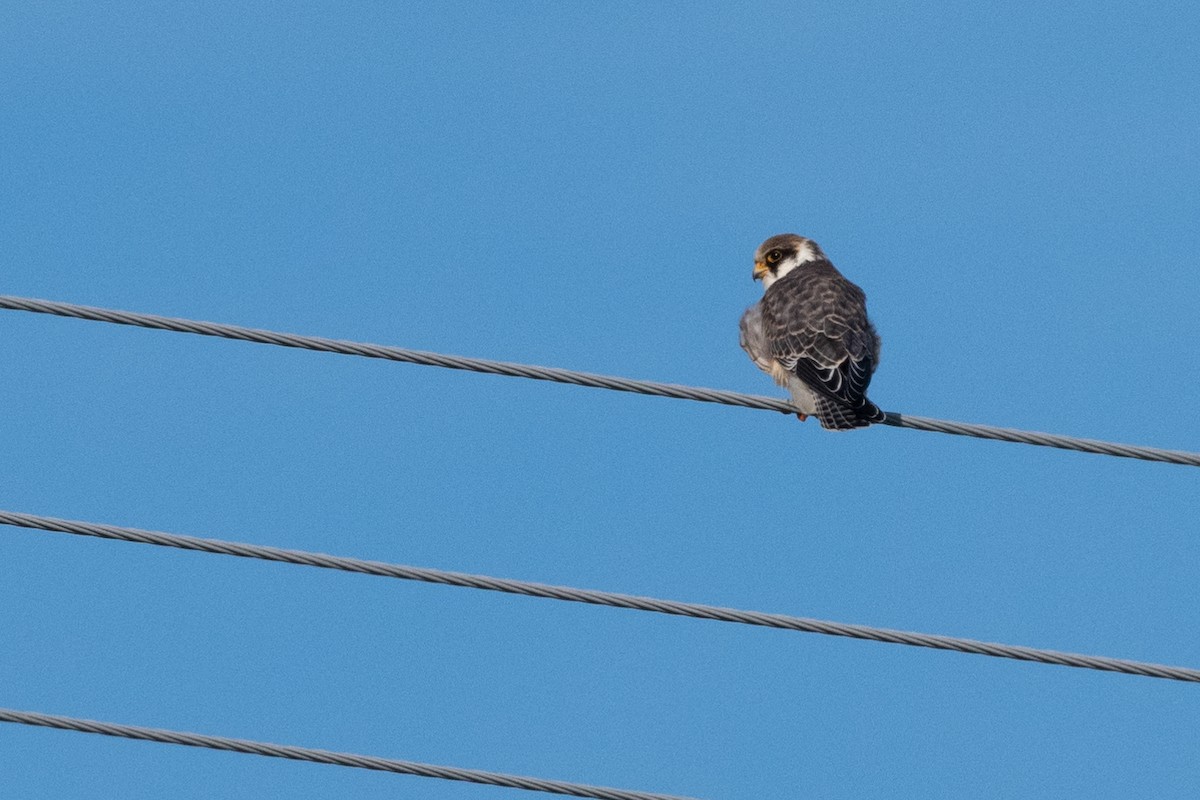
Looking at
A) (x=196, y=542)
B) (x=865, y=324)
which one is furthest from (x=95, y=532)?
(x=865, y=324)

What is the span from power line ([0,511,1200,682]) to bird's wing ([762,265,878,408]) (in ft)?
12.5

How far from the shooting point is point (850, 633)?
8305 millimetres

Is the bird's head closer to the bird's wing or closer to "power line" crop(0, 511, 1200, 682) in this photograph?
the bird's wing

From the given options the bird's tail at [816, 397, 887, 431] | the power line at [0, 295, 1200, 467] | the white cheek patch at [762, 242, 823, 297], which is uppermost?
the white cheek patch at [762, 242, 823, 297]

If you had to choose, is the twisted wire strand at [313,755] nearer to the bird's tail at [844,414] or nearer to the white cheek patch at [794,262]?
the bird's tail at [844,414]

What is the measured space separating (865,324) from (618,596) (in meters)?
5.33

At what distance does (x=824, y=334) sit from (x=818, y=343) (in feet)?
0.30

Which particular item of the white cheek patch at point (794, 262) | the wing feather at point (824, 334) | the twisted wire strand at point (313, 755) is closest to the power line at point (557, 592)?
the twisted wire strand at point (313, 755)

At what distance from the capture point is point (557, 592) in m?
8.20

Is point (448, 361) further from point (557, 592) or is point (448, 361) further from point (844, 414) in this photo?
point (844, 414)

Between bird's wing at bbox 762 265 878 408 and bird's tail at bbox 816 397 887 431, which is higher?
bird's wing at bbox 762 265 878 408

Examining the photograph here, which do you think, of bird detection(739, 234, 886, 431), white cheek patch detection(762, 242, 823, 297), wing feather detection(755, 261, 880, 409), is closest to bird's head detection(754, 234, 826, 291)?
white cheek patch detection(762, 242, 823, 297)

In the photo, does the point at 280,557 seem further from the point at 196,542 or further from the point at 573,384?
the point at 573,384

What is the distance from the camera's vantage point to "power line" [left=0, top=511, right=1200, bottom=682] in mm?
8203
